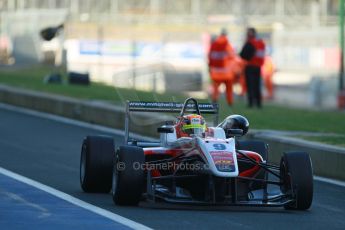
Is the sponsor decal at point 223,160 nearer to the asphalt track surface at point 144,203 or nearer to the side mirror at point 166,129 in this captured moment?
the asphalt track surface at point 144,203

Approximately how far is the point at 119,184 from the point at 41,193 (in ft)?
3.85

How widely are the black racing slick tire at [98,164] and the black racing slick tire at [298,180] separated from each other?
6.07 ft

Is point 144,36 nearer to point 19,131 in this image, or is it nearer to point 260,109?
point 260,109

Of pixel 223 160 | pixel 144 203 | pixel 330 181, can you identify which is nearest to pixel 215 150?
pixel 223 160

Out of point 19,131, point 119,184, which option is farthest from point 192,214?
point 19,131

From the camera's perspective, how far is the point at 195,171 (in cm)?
1097

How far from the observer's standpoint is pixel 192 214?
10.5m

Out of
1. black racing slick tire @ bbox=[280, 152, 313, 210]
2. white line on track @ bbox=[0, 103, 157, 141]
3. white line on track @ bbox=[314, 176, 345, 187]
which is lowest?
white line on track @ bbox=[0, 103, 157, 141]

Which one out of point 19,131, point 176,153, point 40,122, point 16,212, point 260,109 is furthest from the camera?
point 260,109

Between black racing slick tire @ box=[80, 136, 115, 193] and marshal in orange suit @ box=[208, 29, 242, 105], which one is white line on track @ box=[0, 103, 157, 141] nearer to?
marshal in orange suit @ box=[208, 29, 242, 105]

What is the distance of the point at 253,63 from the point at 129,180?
14797 millimetres

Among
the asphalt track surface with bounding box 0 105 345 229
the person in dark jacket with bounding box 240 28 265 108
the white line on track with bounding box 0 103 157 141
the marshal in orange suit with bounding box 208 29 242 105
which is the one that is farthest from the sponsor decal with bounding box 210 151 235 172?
the marshal in orange suit with bounding box 208 29 242 105

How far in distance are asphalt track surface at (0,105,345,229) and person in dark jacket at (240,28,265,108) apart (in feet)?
19.4

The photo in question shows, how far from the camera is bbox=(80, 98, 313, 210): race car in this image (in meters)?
10.8
